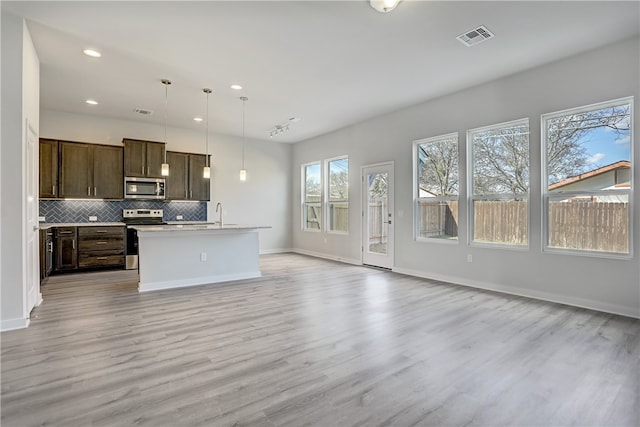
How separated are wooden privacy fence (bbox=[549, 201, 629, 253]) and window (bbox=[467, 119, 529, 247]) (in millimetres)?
360

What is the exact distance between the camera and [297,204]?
9141 mm

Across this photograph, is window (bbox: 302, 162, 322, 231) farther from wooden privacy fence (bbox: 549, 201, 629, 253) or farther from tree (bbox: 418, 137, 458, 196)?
wooden privacy fence (bbox: 549, 201, 629, 253)

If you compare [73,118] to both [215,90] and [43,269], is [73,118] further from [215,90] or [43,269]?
[215,90]

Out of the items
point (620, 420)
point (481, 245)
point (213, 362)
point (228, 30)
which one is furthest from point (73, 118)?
point (620, 420)

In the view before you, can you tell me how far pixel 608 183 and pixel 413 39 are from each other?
9.08 ft

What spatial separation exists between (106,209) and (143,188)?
33.6 inches

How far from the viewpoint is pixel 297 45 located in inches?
146

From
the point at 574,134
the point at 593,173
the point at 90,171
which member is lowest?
the point at 593,173

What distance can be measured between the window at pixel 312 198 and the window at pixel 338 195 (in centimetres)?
33

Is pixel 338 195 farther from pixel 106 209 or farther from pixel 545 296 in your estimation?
pixel 106 209

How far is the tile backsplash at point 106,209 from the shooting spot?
6293 millimetres

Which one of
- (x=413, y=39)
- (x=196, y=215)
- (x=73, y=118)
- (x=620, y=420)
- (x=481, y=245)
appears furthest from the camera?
(x=196, y=215)

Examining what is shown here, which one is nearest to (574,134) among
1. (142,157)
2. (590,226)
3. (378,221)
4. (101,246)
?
(590,226)

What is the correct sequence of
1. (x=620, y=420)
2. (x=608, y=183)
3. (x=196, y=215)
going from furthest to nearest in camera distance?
(x=196, y=215) < (x=608, y=183) < (x=620, y=420)
